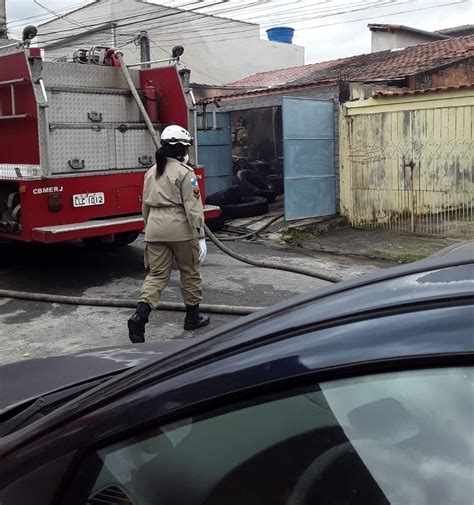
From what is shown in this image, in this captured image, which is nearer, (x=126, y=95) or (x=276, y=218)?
(x=126, y=95)

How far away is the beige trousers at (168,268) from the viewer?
17.2 feet

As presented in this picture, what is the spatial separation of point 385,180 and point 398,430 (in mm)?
10691

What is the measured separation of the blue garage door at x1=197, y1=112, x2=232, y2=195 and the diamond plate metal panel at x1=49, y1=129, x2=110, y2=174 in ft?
20.5

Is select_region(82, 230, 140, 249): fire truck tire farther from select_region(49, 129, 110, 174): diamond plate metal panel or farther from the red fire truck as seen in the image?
select_region(49, 129, 110, 174): diamond plate metal panel

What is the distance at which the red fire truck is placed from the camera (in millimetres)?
6902

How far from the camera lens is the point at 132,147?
809 cm

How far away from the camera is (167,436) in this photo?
130cm

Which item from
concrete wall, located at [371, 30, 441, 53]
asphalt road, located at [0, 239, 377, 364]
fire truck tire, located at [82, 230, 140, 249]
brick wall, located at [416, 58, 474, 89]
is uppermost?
concrete wall, located at [371, 30, 441, 53]

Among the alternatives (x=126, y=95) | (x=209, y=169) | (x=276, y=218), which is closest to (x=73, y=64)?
(x=126, y=95)

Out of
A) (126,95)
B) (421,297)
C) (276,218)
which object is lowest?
(276,218)

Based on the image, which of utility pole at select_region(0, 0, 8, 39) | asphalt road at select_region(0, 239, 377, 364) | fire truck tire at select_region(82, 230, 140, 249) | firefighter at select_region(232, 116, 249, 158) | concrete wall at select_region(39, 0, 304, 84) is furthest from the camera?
concrete wall at select_region(39, 0, 304, 84)

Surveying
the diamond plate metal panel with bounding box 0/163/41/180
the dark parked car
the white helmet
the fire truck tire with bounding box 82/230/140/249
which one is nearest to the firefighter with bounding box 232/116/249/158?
the fire truck tire with bounding box 82/230/140/249

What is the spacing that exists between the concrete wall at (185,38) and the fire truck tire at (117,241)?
17569 mm

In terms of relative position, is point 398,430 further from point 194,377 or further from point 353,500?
point 194,377
